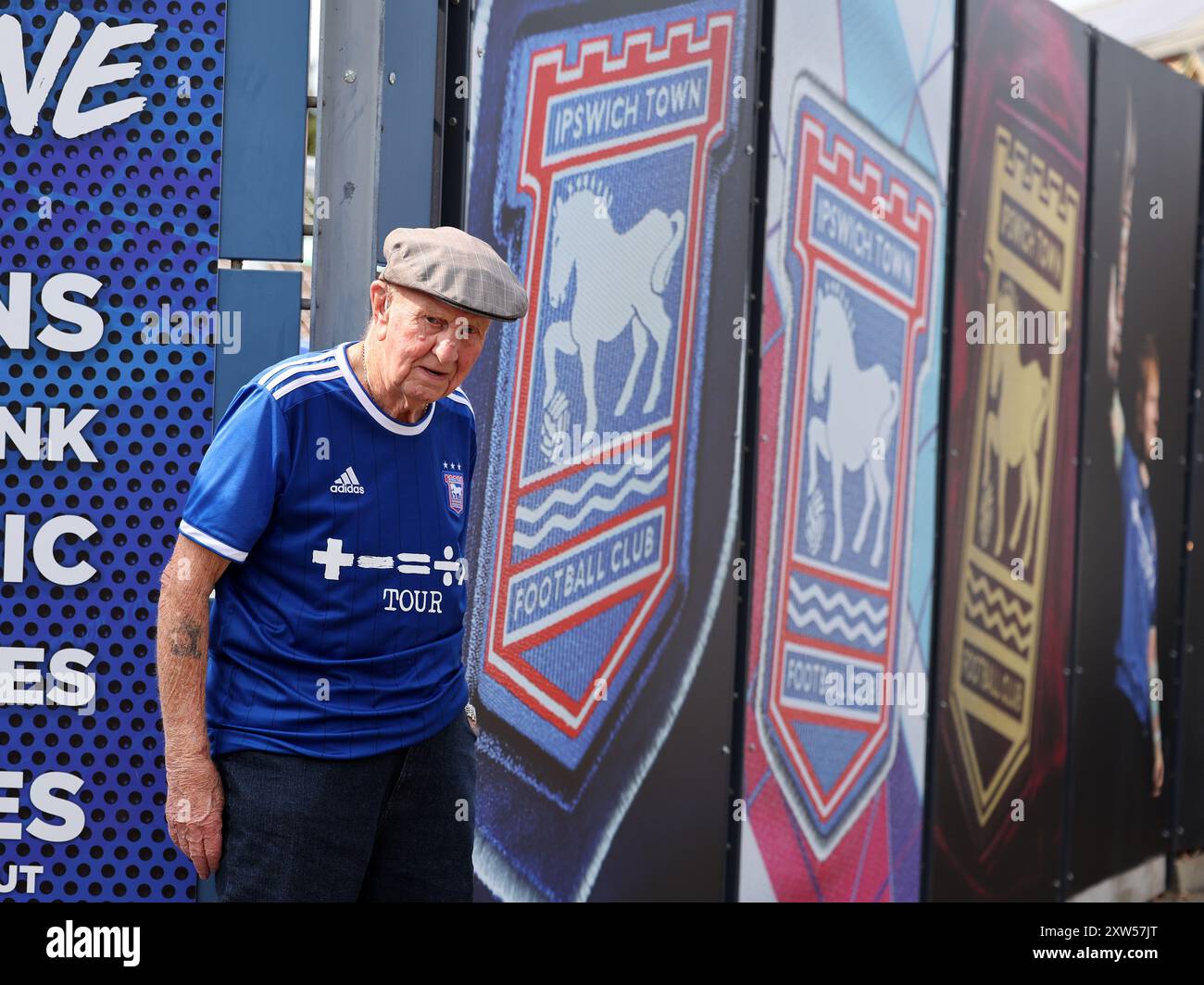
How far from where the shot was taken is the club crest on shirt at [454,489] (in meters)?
2.43

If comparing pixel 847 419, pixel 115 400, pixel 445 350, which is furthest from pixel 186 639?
pixel 847 419

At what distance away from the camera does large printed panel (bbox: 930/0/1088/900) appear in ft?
16.6

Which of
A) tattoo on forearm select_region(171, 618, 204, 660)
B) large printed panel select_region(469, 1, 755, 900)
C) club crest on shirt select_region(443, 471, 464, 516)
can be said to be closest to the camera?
tattoo on forearm select_region(171, 618, 204, 660)

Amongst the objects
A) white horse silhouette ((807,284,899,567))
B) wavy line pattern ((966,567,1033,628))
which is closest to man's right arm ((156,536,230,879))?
white horse silhouette ((807,284,899,567))

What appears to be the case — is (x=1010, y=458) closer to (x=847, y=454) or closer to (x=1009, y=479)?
(x=1009, y=479)

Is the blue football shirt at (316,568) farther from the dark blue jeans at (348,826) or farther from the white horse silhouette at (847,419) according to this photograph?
the white horse silhouette at (847,419)

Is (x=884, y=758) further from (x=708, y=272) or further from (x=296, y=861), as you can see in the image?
(x=296, y=861)

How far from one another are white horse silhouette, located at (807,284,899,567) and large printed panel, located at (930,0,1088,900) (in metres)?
0.42

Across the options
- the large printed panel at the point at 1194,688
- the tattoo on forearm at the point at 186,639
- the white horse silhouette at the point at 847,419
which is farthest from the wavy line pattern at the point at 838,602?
the tattoo on forearm at the point at 186,639

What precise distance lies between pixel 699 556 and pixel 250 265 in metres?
1.66

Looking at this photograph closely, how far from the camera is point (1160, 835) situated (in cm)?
623

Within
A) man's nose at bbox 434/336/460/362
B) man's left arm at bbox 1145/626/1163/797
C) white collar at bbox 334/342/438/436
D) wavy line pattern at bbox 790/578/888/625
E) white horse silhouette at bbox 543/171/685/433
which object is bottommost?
man's left arm at bbox 1145/626/1163/797

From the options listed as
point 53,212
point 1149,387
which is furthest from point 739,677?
point 1149,387

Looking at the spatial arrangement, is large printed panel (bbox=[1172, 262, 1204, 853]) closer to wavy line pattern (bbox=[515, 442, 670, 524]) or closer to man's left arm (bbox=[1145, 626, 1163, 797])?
man's left arm (bbox=[1145, 626, 1163, 797])
